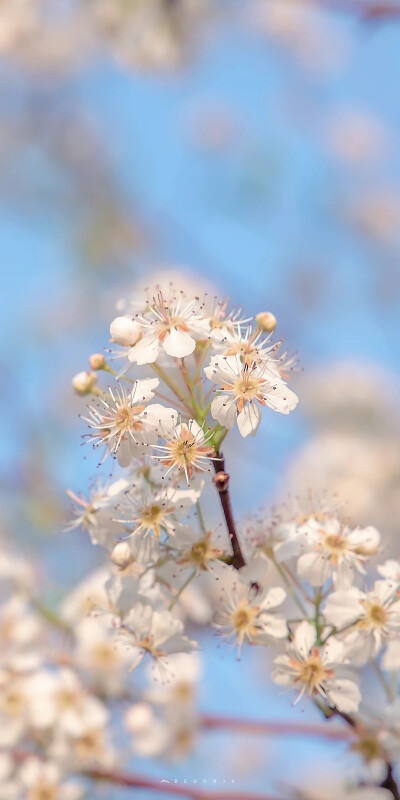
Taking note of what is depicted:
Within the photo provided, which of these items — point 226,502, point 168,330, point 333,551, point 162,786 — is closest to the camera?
point 226,502

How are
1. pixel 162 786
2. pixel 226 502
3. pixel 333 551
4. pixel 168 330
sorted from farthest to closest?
pixel 162 786
pixel 333 551
pixel 168 330
pixel 226 502

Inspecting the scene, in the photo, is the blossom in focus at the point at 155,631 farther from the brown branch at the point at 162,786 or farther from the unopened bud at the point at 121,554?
the brown branch at the point at 162,786

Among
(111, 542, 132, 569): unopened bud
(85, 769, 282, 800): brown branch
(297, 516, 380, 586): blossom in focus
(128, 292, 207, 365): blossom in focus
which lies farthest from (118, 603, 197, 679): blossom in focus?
(128, 292, 207, 365): blossom in focus

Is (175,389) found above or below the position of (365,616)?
above

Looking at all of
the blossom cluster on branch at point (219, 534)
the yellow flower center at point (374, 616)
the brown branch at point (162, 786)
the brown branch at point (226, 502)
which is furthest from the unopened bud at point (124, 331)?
the brown branch at point (162, 786)

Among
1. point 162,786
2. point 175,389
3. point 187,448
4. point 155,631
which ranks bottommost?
point 162,786

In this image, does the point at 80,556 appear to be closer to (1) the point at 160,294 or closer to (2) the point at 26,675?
(2) the point at 26,675

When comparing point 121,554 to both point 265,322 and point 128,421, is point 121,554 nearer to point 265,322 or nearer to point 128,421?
point 128,421

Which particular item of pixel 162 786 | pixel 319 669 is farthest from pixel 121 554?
pixel 162 786
